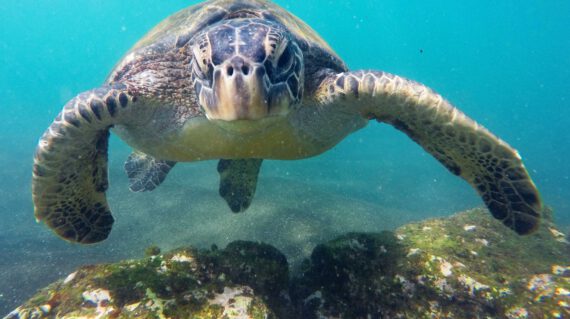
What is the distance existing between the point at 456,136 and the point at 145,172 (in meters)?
5.33

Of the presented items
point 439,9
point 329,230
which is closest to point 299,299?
point 329,230

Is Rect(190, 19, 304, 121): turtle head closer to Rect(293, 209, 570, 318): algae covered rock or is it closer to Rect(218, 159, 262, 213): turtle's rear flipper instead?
Rect(293, 209, 570, 318): algae covered rock

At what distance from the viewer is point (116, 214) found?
8008 millimetres

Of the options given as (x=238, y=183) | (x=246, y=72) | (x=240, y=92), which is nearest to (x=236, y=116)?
(x=240, y=92)

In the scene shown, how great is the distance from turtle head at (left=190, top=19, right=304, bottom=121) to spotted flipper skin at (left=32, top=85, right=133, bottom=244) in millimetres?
899

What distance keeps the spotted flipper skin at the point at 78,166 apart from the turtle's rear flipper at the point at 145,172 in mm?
2542

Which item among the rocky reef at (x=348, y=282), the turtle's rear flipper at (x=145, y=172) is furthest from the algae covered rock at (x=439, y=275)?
the turtle's rear flipper at (x=145, y=172)

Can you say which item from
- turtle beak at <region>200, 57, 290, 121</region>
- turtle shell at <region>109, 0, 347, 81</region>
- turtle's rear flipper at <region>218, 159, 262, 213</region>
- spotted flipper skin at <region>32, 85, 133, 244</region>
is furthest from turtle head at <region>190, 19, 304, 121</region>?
turtle's rear flipper at <region>218, 159, 262, 213</region>

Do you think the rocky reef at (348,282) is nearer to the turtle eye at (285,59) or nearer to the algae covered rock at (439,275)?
the algae covered rock at (439,275)

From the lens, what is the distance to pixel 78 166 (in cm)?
316

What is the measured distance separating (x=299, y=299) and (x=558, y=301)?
208 cm

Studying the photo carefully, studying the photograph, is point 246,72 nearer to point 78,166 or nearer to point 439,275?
point 78,166

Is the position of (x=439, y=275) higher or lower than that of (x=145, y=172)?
lower

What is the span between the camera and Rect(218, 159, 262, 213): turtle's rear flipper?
5.32 m
